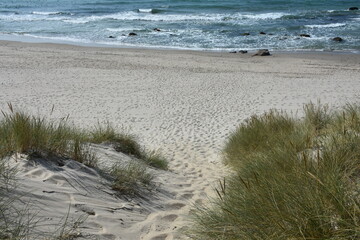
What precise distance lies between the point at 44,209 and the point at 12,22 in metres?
38.5

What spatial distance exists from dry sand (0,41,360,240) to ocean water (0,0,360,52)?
12.2 feet

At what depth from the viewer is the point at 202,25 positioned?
32.5 metres

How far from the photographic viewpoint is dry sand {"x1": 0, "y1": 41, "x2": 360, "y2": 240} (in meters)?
3.98

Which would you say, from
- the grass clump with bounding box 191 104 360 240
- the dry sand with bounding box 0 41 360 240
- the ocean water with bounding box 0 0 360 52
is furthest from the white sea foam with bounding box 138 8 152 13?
the grass clump with bounding box 191 104 360 240

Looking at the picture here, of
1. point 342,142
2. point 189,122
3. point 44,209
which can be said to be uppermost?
point 342,142

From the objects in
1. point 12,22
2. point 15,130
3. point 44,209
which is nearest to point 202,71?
point 15,130

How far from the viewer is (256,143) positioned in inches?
251

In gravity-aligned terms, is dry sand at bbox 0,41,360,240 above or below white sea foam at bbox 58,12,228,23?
below

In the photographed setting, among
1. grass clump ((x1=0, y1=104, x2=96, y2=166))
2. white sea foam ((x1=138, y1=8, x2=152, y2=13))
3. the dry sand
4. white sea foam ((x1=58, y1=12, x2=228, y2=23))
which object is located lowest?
the dry sand

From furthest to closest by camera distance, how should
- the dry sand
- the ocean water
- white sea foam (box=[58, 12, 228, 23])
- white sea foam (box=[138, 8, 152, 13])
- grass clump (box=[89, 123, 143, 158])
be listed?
1. white sea foam (box=[138, 8, 152, 13])
2. white sea foam (box=[58, 12, 228, 23])
3. the ocean water
4. grass clump (box=[89, 123, 143, 158])
5. the dry sand

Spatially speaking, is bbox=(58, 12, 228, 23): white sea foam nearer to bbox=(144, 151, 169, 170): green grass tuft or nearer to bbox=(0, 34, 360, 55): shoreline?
bbox=(0, 34, 360, 55): shoreline

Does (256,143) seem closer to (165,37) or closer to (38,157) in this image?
(38,157)

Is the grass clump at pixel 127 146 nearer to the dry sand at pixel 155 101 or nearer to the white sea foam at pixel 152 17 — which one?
the dry sand at pixel 155 101

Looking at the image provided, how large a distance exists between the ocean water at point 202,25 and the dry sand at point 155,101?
373 cm
